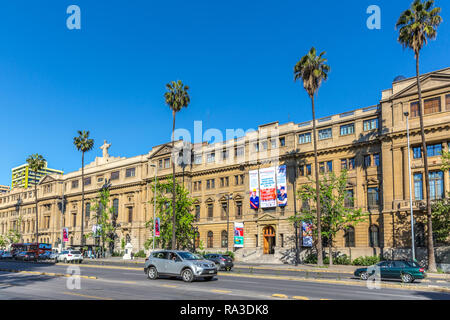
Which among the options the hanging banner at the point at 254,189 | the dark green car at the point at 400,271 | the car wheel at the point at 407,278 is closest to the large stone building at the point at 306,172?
the hanging banner at the point at 254,189

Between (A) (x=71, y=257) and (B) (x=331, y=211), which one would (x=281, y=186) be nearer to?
(B) (x=331, y=211)

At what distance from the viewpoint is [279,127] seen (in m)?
56.5

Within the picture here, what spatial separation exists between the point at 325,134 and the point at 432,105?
13.0 meters

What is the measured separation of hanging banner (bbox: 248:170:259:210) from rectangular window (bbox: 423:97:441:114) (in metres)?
22.9

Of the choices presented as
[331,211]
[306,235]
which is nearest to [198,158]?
[306,235]

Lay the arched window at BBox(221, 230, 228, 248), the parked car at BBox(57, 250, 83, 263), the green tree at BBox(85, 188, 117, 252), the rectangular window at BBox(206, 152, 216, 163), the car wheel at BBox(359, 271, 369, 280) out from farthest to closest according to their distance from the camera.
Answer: the green tree at BBox(85, 188, 117, 252)
the rectangular window at BBox(206, 152, 216, 163)
the arched window at BBox(221, 230, 228, 248)
the parked car at BBox(57, 250, 83, 263)
the car wheel at BBox(359, 271, 369, 280)

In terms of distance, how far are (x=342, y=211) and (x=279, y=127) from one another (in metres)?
17.3

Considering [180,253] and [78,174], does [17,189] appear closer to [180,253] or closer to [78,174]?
[78,174]

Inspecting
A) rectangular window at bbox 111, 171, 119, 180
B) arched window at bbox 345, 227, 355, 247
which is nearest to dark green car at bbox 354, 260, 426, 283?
arched window at bbox 345, 227, 355, 247

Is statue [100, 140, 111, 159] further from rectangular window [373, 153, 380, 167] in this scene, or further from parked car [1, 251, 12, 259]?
rectangular window [373, 153, 380, 167]

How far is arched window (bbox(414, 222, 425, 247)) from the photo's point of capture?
137ft

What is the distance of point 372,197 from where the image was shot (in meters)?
47.2

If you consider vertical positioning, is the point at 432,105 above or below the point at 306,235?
above

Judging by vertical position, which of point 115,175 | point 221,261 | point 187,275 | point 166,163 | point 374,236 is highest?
point 166,163
